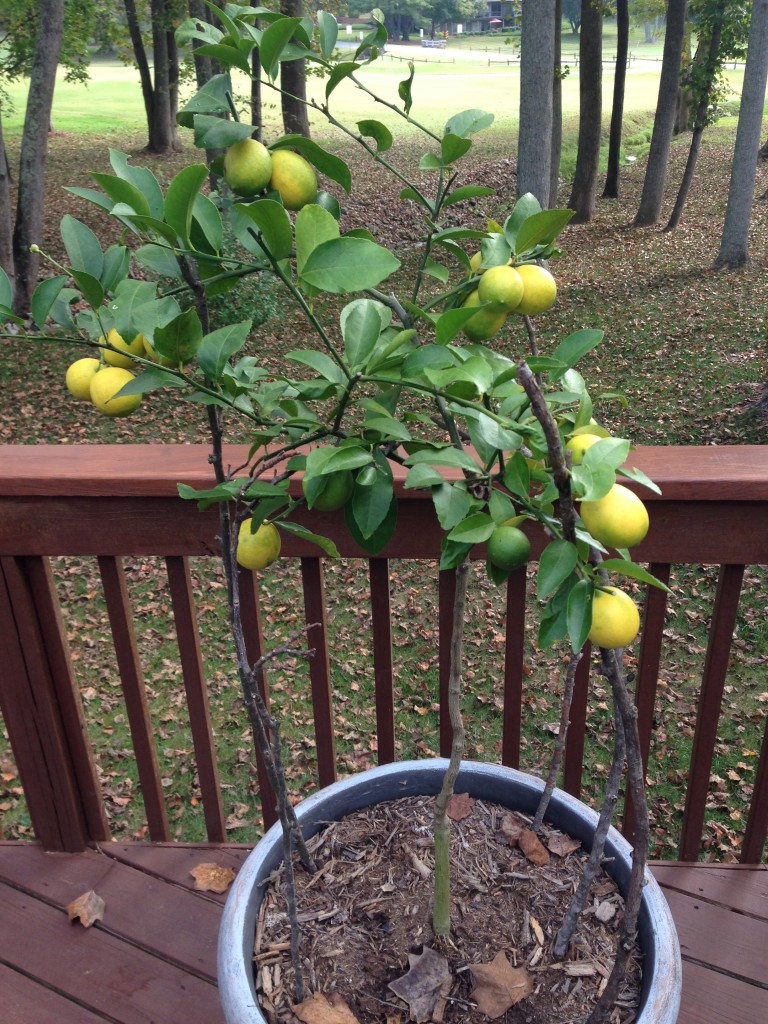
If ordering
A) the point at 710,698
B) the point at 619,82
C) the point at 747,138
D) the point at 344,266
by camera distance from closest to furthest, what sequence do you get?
the point at 344,266, the point at 710,698, the point at 747,138, the point at 619,82

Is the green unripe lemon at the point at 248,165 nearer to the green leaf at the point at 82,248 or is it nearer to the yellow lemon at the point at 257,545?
the green leaf at the point at 82,248

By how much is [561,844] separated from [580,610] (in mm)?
844

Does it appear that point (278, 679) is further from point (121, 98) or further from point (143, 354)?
point (121, 98)

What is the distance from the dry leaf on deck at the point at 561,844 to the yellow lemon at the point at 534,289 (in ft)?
3.51

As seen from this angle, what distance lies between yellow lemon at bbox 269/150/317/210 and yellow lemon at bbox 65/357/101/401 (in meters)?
0.34

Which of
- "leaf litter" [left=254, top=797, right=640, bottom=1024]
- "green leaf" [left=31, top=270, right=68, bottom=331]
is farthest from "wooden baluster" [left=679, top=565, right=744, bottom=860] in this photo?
"green leaf" [left=31, top=270, right=68, bottom=331]

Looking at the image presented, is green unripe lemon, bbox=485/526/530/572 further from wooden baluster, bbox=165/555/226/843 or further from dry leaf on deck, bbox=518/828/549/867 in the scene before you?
wooden baluster, bbox=165/555/226/843

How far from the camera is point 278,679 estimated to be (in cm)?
454

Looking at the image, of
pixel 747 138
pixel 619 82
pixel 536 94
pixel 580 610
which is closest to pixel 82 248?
pixel 580 610

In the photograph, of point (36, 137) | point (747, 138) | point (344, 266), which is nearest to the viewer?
point (344, 266)

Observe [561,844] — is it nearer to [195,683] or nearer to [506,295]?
[195,683]

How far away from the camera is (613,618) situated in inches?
35.0

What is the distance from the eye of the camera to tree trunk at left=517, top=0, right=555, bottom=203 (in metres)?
6.19

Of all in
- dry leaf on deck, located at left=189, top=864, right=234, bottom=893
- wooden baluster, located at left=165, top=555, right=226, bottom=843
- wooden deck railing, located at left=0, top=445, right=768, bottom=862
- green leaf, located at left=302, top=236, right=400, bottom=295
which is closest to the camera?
green leaf, located at left=302, top=236, right=400, bottom=295
